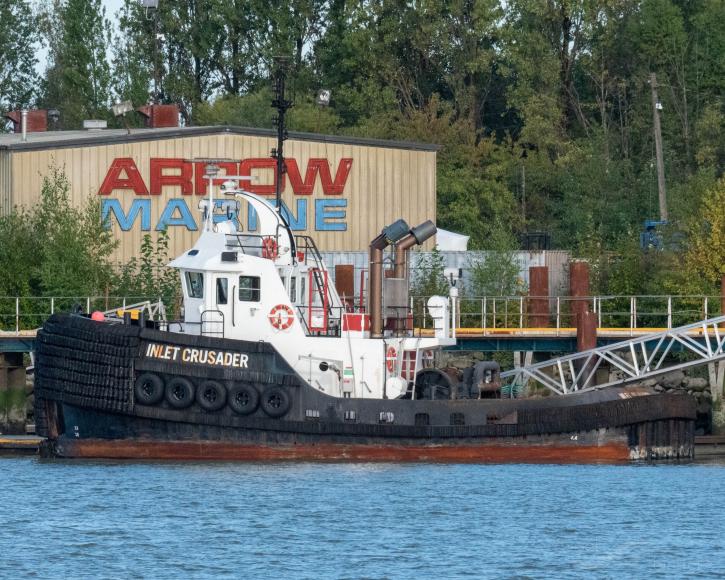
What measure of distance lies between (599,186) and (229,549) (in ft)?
128

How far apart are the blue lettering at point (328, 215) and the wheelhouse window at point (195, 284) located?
62.2 feet

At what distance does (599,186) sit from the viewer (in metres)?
65.5

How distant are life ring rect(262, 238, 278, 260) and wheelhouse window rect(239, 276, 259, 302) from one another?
583 millimetres

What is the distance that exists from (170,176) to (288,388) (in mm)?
19817

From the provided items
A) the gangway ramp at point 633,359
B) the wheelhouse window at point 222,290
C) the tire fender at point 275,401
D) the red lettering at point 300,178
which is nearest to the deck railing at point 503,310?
the gangway ramp at point 633,359

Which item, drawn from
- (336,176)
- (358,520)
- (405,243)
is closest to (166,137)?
(336,176)

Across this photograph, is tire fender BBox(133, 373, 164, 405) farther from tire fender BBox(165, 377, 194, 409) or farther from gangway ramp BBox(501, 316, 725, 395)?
gangway ramp BBox(501, 316, 725, 395)

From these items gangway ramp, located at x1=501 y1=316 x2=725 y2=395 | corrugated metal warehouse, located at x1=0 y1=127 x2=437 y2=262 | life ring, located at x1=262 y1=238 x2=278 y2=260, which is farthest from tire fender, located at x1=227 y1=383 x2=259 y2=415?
corrugated metal warehouse, located at x1=0 y1=127 x2=437 y2=262

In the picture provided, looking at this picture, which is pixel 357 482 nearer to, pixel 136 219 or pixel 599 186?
pixel 136 219

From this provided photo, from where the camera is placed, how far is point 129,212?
54344 millimetres

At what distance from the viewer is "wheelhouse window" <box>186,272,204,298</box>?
36.8 m

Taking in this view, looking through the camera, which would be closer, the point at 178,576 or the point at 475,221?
the point at 178,576

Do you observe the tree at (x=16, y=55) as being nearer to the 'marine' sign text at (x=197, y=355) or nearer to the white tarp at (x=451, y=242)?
the white tarp at (x=451, y=242)

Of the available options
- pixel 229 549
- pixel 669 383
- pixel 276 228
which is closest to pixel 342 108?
pixel 669 383
